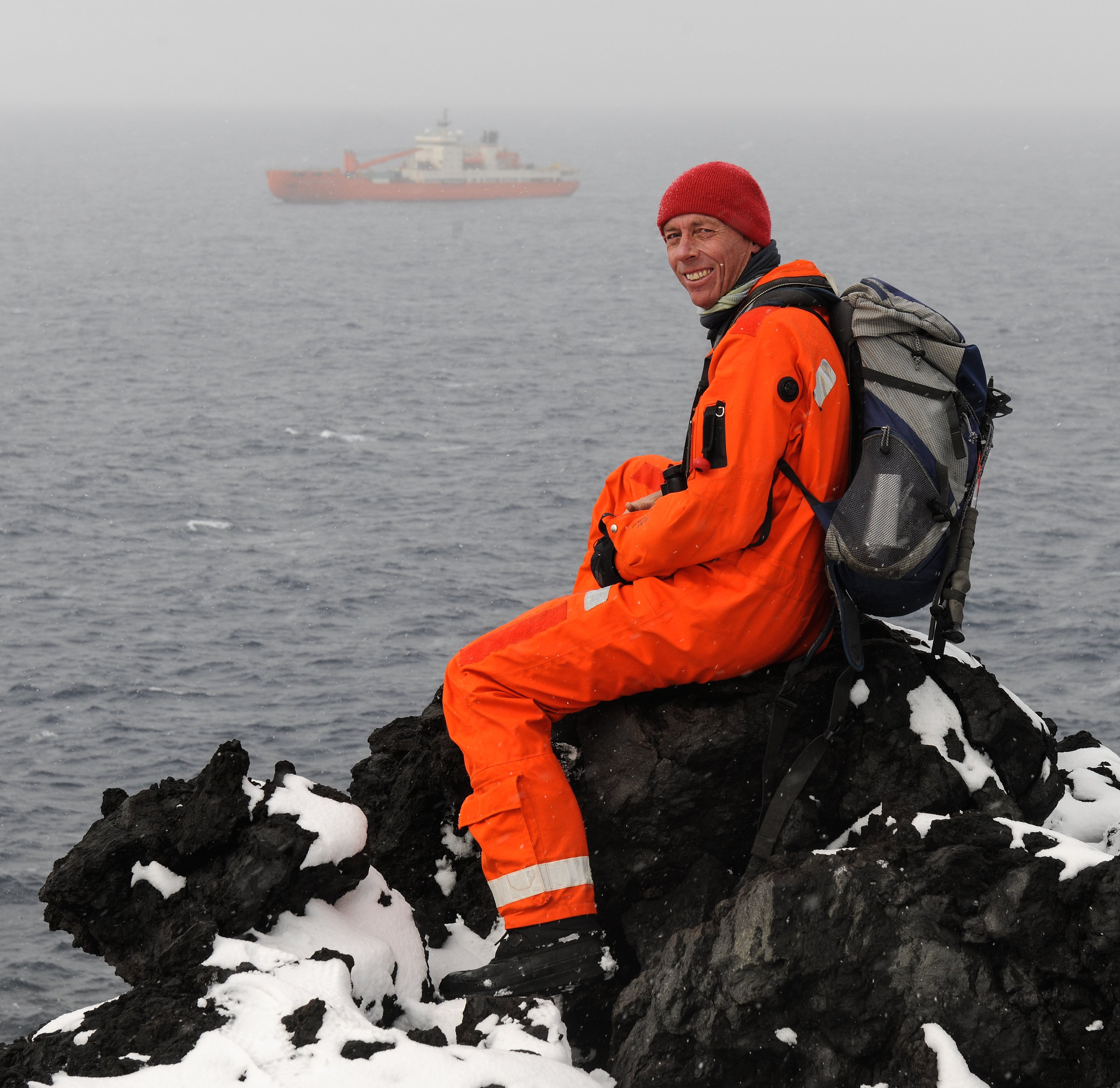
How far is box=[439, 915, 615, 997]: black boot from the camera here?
16.5 feet

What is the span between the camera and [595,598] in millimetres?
5379

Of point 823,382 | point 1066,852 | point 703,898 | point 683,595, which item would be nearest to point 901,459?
point 823,382

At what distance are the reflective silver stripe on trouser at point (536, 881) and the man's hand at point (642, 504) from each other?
141 cm

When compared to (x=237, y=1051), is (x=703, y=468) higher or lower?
higher

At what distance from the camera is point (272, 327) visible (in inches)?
2354

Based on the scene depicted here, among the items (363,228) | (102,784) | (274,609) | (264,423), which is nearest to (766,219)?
(102,784)

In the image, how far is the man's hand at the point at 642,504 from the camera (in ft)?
18.0

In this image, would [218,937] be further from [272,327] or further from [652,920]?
[272,327]

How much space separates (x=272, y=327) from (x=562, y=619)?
186 ft

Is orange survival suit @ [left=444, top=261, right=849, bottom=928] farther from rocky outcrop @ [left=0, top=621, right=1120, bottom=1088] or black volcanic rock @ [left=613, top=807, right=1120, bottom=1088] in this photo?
black volcanic rock @ [left=613, top=807, right=1120, bottom=1088]

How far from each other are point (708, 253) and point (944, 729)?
2224 millimetres

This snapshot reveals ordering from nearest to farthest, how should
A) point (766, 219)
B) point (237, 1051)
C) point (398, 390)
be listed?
point (237, 1051) → point (766, 219) → point (398, 390)

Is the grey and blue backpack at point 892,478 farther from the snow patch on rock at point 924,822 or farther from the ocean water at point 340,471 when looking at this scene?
the ocean water at point 340,471

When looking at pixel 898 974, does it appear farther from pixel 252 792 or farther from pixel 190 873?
pixel 190 873
